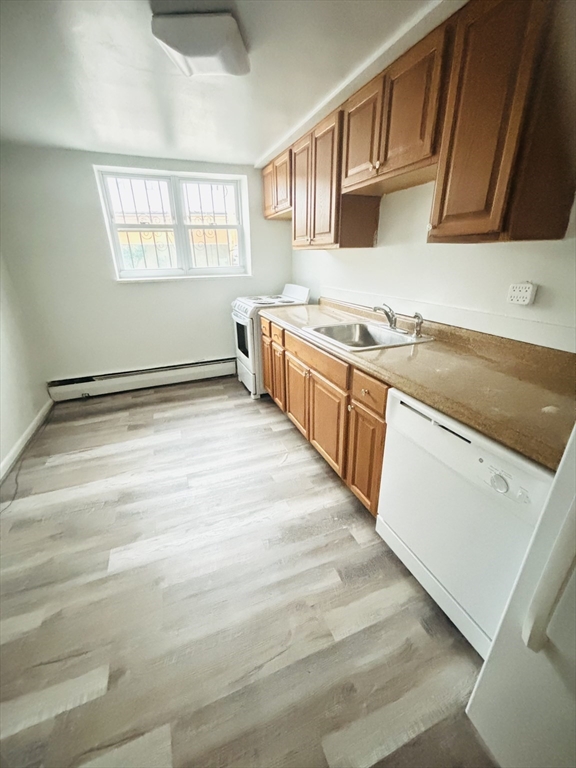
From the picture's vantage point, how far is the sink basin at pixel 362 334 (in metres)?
2.02

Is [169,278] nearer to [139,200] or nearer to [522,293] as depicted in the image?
[139,200]

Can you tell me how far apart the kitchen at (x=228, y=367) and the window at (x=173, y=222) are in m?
0.05

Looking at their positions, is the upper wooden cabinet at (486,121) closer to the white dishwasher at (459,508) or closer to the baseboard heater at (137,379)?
the white dishwasher at (459,508)

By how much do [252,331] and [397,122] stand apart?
187cm

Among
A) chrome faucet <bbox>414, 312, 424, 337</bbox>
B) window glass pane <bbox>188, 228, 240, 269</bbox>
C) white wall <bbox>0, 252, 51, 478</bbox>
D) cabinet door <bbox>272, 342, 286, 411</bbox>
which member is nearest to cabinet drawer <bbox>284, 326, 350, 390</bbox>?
cabinet door <bbox>272, 342, 286, 411</bbox>

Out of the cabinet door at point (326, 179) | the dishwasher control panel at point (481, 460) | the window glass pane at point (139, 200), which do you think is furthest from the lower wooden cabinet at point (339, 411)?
the window glass pane at point (139, 200)

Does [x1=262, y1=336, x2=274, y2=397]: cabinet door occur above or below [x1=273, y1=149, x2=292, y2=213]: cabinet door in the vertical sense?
below

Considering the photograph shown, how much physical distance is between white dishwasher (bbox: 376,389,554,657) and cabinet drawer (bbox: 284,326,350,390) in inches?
15.4

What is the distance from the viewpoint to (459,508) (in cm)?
112

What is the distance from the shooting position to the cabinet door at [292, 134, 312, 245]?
93.7 inches

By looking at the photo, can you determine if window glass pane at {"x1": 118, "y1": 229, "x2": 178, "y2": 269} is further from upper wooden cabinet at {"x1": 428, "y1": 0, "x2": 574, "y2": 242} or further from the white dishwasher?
the white dishwasher

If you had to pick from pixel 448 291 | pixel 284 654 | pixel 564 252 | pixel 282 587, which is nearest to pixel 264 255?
pixel 448 291

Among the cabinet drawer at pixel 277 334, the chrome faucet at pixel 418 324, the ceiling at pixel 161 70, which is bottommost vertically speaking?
the cabinet drawer at pixel 277 334

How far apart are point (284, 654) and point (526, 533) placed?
96cm
